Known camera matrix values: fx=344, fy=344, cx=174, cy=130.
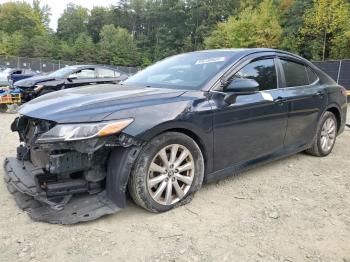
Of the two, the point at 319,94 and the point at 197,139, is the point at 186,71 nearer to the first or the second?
the point at 197,139

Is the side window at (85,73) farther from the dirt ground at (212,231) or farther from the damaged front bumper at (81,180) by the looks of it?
the damaged front bumper at (81,180)

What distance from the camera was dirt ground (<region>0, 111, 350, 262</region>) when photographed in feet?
8.28

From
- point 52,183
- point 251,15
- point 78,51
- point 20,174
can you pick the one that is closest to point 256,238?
point 52,183

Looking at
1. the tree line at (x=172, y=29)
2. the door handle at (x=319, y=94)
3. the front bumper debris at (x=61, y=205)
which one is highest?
the tree line at (x=172, y=29)

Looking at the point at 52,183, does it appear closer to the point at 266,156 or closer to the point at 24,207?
the point at 24,207

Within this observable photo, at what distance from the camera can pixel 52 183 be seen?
2826 millimetres

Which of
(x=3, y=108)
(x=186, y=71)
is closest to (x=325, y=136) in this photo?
(x=186, y=71)

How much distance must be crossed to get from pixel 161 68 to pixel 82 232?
7.28 ft

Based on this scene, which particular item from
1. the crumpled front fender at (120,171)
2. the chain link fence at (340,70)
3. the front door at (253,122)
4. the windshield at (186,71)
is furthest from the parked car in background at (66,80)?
the chain link fence at (340,70)

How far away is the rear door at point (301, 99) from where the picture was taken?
426 centimetres

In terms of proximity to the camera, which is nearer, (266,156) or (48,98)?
(48,98)

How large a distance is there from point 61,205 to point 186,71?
192 centimetres

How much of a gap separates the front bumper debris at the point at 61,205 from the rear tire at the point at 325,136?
3.32 m

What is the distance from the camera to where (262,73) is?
13.1 feet
